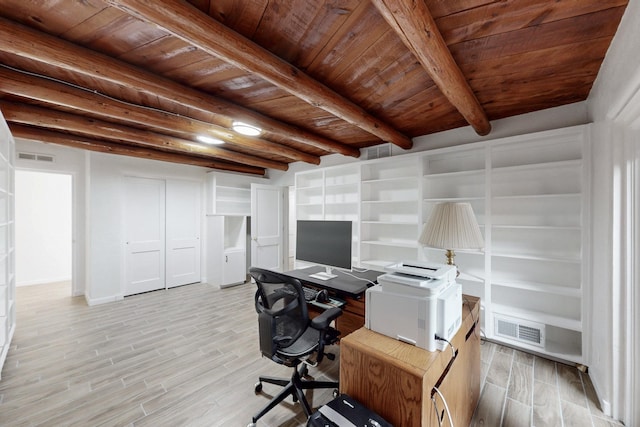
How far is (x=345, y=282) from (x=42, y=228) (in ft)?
21.8

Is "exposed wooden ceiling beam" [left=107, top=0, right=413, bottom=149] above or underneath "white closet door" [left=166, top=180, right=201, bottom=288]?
above

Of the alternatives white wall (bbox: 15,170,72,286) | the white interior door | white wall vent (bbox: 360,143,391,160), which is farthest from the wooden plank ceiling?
white wall (bbox: 15,170,72,286)

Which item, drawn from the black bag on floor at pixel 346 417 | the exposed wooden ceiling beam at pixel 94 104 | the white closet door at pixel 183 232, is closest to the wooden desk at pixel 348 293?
the black bag on floor at pixel 346 417

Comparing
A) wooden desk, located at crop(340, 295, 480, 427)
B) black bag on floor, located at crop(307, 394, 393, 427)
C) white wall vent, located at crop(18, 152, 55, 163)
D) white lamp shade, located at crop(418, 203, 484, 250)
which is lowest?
black bag on floor, located at crop(307, 394, 393, 427)

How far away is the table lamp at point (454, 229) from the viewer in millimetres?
1655

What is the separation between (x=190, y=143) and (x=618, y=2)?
419 centimetres

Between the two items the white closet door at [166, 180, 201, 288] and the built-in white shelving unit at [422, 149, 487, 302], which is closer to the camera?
the built-in white shelving unit at [422, 149, 487, 302]

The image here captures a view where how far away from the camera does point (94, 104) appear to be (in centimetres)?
220

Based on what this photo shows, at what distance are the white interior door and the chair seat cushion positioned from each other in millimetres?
3354

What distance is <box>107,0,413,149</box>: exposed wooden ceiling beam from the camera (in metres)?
1.14

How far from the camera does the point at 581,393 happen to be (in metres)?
1.96

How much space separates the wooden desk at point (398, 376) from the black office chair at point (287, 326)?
0.47 meters

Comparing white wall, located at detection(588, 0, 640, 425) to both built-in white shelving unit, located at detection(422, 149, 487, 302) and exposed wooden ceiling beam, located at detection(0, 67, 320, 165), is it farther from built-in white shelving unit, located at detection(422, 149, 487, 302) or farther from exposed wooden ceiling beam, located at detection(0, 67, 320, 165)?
exposed wooden ceiling beam, located at detection(0, 67, 320, 165)

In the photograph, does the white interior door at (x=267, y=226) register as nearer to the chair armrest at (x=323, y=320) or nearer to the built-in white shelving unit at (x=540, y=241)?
the chair armrest at (x=323, y=320)
